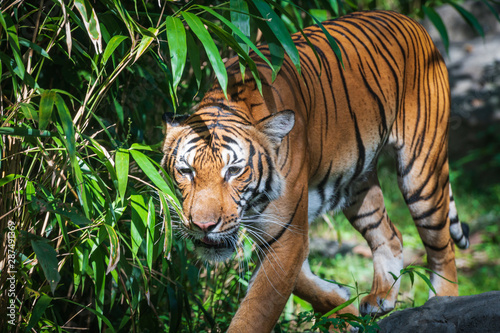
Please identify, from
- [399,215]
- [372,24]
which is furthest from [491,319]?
[399,215]

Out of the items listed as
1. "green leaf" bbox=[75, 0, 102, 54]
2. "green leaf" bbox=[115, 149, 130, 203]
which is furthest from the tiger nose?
"green leaf" bbox=[75, 0, 102, 54]

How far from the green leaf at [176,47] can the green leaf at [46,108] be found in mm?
350

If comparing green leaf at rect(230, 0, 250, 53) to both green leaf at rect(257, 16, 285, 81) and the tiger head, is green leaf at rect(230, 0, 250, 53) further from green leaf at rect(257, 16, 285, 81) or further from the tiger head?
the tiger head

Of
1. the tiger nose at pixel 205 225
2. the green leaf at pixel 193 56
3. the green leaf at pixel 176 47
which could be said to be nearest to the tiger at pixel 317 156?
the tiger nose at pixel 205 225

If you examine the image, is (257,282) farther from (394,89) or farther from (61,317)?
(394,89)

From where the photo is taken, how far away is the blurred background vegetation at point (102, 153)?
5.59 feet

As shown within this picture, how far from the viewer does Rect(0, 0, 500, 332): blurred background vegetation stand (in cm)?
170

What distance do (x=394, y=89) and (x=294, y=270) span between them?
1048 millimetres

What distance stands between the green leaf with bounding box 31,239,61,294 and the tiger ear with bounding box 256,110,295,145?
0.87 m

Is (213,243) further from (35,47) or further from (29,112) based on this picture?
(35,47)

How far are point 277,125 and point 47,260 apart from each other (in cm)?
92

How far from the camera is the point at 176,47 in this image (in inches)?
66.1

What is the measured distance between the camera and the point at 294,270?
2166mm

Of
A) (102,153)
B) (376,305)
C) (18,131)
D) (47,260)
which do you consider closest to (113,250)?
(47,260)
